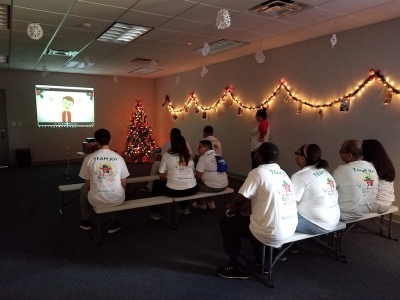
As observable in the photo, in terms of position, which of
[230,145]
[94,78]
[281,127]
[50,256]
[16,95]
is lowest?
[50,256]

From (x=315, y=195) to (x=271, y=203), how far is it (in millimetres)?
534

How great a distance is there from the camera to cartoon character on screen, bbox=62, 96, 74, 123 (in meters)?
8.95

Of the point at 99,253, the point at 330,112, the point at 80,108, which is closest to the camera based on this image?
the point at 99,253

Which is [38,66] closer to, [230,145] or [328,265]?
[230,145]

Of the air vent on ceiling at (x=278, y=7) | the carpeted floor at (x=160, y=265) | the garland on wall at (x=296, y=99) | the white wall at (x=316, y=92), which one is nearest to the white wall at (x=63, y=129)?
the garland on wall at (x=296, y=99)

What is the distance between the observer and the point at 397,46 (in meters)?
3.94

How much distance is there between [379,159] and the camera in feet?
11.0

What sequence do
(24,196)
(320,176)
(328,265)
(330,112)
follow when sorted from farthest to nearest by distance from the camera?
(24,196), (330,112), (328,265), (320,176)

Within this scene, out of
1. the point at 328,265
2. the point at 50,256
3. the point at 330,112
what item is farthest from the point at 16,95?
the point at 328,265

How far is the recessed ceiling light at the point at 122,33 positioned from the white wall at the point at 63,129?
4647 millimetres

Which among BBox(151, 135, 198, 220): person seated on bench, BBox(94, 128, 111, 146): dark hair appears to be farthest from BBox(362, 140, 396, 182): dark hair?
BBox(94, 128, 111, 146): dark hair

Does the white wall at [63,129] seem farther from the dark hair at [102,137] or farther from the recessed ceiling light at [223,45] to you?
the dark hair at [102,137]

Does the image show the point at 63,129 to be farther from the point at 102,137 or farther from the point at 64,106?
the point at 102,137

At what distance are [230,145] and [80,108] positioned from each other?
5037mm
